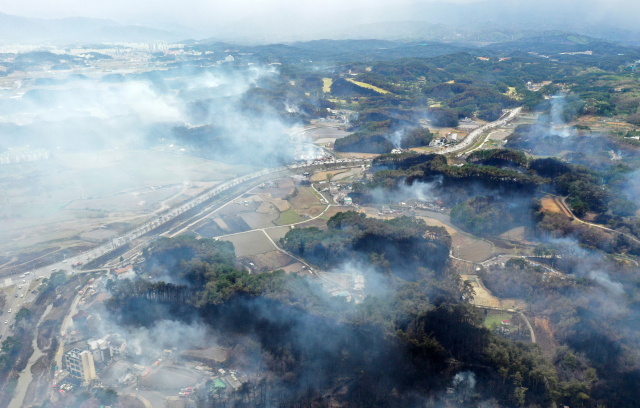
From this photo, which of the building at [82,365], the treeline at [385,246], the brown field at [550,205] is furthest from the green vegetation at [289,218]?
the brown field at [550,205]

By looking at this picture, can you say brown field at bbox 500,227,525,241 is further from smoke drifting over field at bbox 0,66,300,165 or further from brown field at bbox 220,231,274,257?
smoke drifting over field at bbox 0,66,300,165

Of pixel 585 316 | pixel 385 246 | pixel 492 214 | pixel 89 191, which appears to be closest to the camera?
pixel 585 316

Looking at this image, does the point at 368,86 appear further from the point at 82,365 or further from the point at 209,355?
the point at 82,365

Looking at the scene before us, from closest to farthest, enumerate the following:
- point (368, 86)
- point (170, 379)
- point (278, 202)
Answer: point (170, 379) → point (278, 202) → point (368, 86)

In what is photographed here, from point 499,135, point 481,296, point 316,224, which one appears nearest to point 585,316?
point 481,296

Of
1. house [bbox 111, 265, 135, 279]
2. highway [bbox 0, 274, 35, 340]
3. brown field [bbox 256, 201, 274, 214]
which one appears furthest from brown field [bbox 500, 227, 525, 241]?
highway [bbox 0, 274, 35, 340]

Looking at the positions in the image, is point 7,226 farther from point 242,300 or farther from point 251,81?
point 251,81
